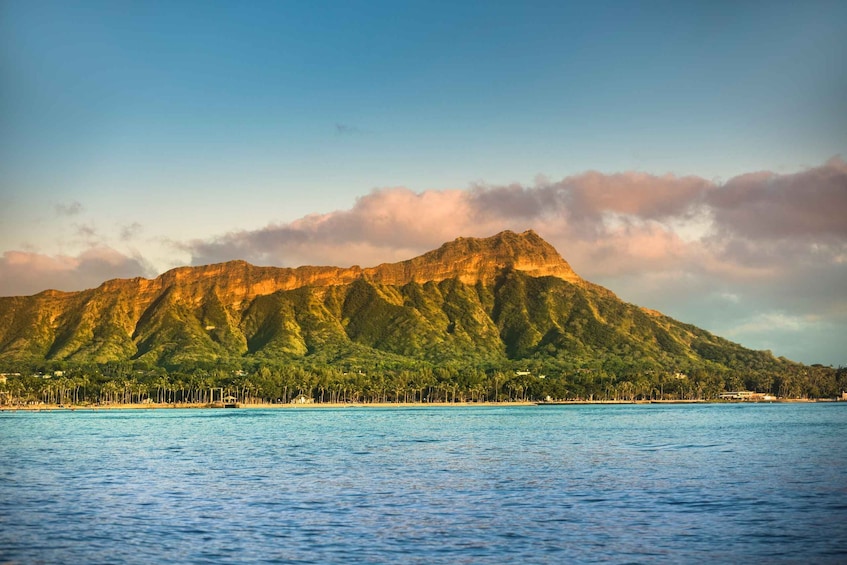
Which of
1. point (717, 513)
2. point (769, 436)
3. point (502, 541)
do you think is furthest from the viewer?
point (769, 436)

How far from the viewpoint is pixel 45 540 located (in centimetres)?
3678

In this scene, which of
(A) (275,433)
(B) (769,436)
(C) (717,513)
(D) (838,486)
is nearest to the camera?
(C) (717,513)

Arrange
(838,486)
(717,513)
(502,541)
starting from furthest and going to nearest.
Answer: (838,486) → (717,513) → (502,541)

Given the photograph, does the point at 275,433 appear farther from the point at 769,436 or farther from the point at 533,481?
the point at 533,481

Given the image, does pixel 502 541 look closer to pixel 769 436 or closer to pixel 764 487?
pixel 764 487

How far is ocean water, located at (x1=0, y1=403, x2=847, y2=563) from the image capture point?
3400 centimetres

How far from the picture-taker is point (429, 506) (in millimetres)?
45812

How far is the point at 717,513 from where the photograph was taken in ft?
141

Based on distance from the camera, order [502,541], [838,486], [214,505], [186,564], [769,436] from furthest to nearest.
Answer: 1. [769,436]
2. [838,486]
3. [214,505]
4. [502,541]
5. [186,564]

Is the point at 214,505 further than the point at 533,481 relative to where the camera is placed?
No

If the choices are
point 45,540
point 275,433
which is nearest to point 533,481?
point 45,540

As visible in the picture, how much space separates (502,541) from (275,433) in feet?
327

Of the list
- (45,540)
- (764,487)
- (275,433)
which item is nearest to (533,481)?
(764,487)

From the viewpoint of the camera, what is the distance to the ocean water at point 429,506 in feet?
112
